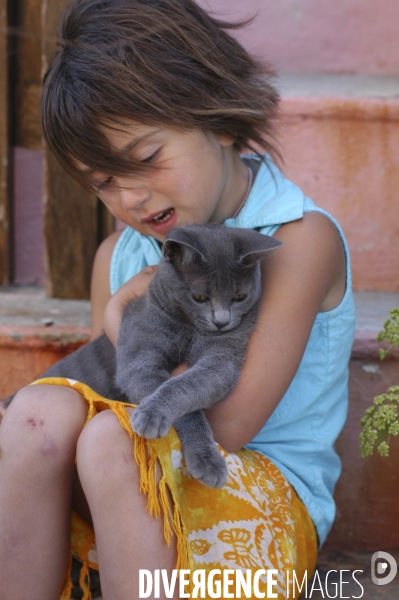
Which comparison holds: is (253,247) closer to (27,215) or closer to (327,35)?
(327,35)

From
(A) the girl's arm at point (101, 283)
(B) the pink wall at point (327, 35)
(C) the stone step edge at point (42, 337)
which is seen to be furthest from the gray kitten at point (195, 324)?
(B) the pink wall at point (327, 35)

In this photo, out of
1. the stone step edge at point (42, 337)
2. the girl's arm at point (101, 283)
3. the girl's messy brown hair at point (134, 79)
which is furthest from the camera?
the stone step edge at point (42, 337)

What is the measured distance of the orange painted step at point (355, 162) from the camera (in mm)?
2463

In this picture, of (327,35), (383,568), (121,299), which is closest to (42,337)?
(121,299)

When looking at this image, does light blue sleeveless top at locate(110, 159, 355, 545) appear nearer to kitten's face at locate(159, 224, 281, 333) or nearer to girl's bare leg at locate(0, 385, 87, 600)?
kitten's face at locate(159, 224, 281, 333)

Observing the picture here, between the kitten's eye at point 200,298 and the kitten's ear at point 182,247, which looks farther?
the kitten's eye at point 200,298

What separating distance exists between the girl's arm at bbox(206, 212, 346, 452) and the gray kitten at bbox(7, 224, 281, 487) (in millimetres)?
36

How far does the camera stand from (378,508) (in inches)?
80.6

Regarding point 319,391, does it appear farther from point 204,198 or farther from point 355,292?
point 355,292

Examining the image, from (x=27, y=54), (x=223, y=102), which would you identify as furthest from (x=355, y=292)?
(x=27, y=54)

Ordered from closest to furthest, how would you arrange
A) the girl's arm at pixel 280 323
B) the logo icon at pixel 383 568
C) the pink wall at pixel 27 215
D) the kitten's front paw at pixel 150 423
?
the kitten's front paw at pixel 150 423
the girl's arm at pixel 280 323
the logo icon at pixel 383 568
the pink wall at pixel 27 215

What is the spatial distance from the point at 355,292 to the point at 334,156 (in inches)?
19.6

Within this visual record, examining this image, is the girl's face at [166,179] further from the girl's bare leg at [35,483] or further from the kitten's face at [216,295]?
the girl's bare leg at [35,483]

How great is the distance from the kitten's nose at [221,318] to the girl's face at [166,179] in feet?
1.04
